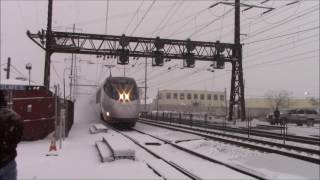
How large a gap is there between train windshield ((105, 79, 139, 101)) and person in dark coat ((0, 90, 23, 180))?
2696 cm

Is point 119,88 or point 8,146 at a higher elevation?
point 119,88

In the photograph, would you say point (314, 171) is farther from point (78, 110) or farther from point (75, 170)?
point (78, 110)

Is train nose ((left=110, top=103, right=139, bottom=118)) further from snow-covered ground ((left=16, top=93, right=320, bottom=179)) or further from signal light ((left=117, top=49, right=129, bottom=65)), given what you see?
snow-covered ground ((left=16, top=93, right=320, bottom=179))

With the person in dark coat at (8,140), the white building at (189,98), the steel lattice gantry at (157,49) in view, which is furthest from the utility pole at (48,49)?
the white building at (189,98)

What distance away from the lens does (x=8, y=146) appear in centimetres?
523

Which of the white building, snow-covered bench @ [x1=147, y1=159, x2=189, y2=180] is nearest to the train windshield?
snow-covered bench @ [x1=147, y1=159, x2=189, y2=180]

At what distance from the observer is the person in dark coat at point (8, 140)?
5207 millimetres

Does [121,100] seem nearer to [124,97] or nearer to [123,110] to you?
[124,97]

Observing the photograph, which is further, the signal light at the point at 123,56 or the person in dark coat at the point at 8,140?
the signal light at the point at 123,56

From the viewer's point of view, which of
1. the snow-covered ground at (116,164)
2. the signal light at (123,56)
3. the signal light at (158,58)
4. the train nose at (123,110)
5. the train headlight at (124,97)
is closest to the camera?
the snow-covered ground at (116,164)

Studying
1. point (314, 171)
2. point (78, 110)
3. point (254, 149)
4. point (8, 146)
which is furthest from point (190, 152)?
point (78, 110)

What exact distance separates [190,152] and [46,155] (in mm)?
5650

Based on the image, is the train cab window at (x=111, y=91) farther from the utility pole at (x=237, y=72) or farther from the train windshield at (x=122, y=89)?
the utility pole at (x=237, y=72)

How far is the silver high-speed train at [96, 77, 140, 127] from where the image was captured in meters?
32.2
